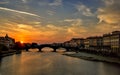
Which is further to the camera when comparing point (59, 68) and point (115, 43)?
point (115, 43)

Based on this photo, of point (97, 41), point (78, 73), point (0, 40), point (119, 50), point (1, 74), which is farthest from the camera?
point (0, 40)

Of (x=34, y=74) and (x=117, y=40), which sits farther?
(x=117, y=40)

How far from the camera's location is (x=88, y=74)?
4884cm

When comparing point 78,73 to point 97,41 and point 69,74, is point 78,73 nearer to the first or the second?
point 69,74

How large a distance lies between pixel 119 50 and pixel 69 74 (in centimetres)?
5418

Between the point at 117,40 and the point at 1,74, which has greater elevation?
the point at 117,40

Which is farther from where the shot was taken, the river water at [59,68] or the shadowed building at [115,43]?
the shadowed building at [115,43]

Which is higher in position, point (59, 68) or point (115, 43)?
point (115, 43)

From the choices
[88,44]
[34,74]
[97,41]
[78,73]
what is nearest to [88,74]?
[78,73]

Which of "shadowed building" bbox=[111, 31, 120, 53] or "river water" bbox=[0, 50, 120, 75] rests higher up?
"shadowed building" bbox=[111, 31, 120, 53]

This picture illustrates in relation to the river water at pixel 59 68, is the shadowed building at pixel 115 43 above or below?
above

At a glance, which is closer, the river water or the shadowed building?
the river water

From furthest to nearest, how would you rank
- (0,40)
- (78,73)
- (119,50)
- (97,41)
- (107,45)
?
(0,40) → (97,41) → (107,45) → (119,50) → (78,73)

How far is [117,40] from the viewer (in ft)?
339
